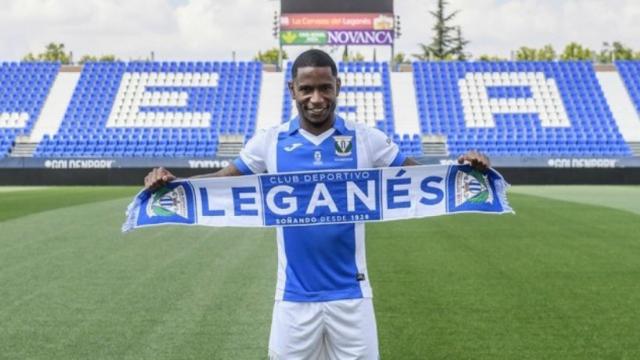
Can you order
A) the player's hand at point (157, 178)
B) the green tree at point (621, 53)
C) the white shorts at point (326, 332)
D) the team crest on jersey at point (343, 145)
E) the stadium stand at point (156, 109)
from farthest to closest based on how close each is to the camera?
1. the green tree at point (621, 53)
2. the stadium stand at point (156, 109)
3. the player's hand at point (157, 178)
4. the team crest on jersey at point (343, 145)
5. the white shorts at point (326, 332)

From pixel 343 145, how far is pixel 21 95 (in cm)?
4587

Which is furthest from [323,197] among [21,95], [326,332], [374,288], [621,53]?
[621,53]

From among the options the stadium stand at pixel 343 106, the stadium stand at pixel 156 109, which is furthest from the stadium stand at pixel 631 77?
the stadium stand at pixel 156 109

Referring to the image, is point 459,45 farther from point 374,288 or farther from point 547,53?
point 374,288

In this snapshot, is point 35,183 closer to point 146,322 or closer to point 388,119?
point 388,119

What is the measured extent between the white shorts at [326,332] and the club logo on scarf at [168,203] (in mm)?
948

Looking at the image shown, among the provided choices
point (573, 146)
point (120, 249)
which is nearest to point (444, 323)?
point (120, 249)

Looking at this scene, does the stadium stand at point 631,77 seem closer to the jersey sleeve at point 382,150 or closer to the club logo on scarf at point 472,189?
the club logo on scarf at point 472,189

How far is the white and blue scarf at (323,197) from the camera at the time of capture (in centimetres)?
437

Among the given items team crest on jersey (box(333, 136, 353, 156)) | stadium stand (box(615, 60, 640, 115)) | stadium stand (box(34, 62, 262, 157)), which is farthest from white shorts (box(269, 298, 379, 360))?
stadium stand (box(615, 60, 640, 115))

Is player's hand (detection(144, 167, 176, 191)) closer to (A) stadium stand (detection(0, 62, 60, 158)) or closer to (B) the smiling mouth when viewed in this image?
(B) the smiling mouth

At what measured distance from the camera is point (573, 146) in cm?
4234

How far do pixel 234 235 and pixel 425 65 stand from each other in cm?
3537

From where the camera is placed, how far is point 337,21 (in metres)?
45.6
